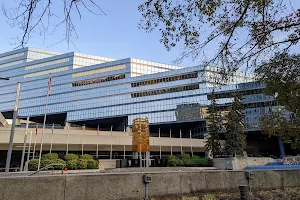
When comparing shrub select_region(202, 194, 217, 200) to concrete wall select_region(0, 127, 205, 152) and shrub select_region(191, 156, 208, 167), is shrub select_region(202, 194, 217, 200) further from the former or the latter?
concrete wall select_region(0, 127, 205, 152)

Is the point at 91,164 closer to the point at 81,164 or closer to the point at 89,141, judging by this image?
the point at 81,164

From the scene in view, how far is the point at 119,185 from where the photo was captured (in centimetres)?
681

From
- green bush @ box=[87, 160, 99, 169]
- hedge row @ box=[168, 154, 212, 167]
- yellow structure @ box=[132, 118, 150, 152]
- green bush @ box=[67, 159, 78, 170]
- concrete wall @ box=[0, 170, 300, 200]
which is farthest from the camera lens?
hedge row @ box=[168, 154, 212, 167]

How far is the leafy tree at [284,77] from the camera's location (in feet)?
34.6

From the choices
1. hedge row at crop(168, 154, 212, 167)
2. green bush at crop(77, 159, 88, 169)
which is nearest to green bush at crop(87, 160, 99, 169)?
green bush at crop(77, 159, 88, 169)

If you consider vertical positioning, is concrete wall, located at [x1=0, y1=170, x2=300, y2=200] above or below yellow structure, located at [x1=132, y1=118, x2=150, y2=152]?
below

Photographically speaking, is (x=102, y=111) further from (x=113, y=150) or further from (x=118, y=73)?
(x=113, y=150)

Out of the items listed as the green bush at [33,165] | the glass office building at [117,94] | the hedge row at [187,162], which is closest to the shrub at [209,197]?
the green bush at [33,165]

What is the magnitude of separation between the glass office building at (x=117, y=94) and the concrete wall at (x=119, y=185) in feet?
174

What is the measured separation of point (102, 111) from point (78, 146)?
3474 cm

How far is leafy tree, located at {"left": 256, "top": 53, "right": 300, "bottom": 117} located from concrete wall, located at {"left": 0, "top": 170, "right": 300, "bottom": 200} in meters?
4.27

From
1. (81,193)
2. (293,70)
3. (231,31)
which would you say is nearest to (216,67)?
(231,31)

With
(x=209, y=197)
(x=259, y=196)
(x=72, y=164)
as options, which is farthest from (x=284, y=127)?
(x=72, y=164)

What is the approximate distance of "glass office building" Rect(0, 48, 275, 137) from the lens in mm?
68250
